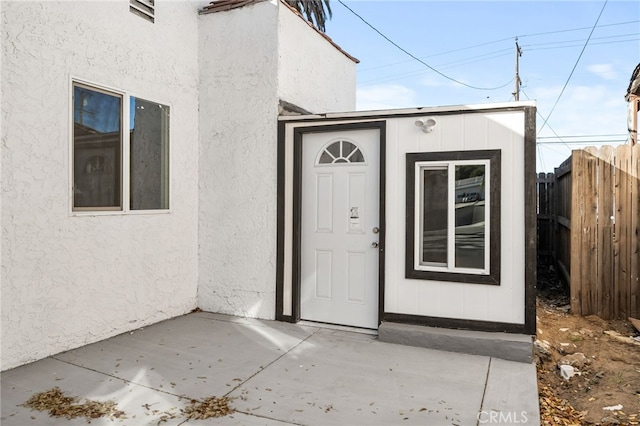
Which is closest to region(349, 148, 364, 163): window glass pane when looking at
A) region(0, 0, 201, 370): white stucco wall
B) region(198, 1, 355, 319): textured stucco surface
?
region(198, 1, 355, 319): textured stucco surface

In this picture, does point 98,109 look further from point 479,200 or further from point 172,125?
point 479,200

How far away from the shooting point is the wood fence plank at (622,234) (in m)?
5.04

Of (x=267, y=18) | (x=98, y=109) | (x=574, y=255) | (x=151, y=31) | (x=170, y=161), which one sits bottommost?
(x=574, y=255)

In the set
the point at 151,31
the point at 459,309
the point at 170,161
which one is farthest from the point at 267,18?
the point at 459,309

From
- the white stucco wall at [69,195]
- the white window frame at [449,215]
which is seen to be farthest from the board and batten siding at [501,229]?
the white stucco wall at [69,195]

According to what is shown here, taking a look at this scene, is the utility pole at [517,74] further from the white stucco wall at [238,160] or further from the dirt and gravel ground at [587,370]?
the white stucco wall at [238,160]

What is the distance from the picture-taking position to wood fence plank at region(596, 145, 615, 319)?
5121 mm

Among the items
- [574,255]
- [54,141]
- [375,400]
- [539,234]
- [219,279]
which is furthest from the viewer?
[539,234]

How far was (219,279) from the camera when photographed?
566 cm

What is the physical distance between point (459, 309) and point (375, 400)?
1704mm

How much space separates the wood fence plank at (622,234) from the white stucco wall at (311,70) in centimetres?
405

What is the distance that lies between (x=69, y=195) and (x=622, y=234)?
621 cm

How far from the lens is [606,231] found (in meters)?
5.16

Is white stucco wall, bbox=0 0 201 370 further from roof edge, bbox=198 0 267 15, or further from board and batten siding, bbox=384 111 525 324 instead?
board and batten siding, bbox=384 111 525 324
